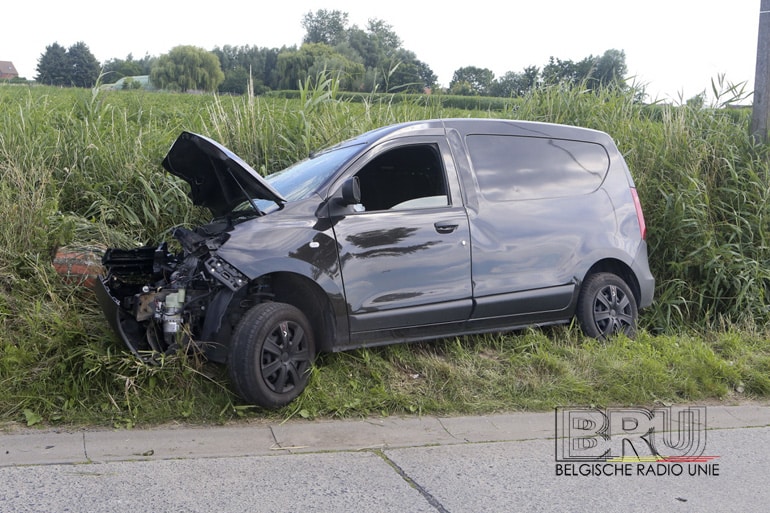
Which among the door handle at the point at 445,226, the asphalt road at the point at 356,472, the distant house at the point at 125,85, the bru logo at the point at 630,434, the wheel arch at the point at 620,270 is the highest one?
the distant house at the point at 125,85

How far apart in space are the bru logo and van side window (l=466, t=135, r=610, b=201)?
1871 millimetres

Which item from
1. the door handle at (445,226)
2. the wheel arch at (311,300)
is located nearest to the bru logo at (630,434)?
the door handle at (445,226)

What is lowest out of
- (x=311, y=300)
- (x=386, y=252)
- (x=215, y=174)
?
(x=311, y=300)

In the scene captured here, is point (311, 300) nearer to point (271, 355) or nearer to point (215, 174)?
point (271, 355)

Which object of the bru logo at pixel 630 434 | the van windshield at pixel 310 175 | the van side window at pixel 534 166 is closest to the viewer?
the bru logo at pixel 630 434

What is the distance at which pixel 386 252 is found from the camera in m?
5.32

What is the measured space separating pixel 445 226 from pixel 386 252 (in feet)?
1.86

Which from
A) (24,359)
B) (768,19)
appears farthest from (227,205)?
(768,19)

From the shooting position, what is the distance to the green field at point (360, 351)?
4.96m

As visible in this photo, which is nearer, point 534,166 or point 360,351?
point 360,351

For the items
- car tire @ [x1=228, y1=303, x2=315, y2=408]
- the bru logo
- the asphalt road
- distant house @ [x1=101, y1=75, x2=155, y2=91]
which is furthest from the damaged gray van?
distant house @ [x1=101, y1=75, x2=155, y2=91]

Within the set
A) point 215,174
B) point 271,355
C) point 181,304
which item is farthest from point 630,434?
point 215,174

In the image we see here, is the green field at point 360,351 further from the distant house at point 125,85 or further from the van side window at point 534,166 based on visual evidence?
the van side window at point 534,166

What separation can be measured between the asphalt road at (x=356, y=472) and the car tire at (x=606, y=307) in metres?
1.49
